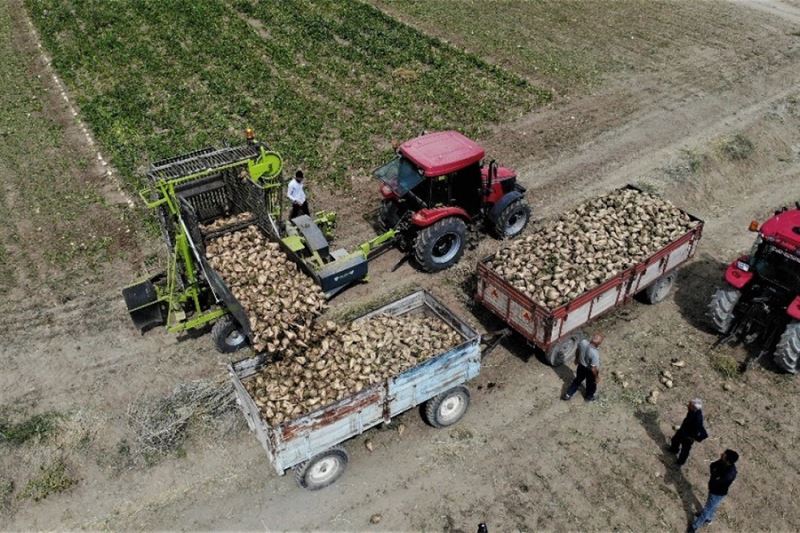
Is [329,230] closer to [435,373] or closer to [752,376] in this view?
[435,373]

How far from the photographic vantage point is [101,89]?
21188 millimetres

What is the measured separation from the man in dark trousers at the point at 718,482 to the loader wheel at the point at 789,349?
3216 millimetres

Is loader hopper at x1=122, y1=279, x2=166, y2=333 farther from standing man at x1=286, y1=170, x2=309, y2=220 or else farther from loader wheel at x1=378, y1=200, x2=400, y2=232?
loader wheel at x1=378, y1=200, x2=400, y2=232

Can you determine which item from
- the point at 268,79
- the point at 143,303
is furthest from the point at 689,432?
the point at 268,79

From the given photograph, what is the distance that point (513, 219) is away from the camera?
14383 millimetres

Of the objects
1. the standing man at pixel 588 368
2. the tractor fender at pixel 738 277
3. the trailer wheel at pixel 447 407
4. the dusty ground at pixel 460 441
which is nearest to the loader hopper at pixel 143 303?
the dusty ground at pixel 460 441

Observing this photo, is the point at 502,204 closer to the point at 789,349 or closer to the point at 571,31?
the point at 789,349

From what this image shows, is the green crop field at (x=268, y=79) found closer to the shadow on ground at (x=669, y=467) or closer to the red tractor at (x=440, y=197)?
the red tractor at (x=440, y=197)

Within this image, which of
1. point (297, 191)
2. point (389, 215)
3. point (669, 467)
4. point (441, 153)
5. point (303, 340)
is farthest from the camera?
point (389, 215)

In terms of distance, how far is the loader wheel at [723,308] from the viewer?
38.0 feet

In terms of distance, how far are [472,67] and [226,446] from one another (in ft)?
53.2

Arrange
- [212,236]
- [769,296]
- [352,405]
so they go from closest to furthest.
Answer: [352,405]
[769,296]
[212,236]

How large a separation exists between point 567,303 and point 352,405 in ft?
12.9

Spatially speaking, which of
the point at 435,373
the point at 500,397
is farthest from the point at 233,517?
the point at 500,397
